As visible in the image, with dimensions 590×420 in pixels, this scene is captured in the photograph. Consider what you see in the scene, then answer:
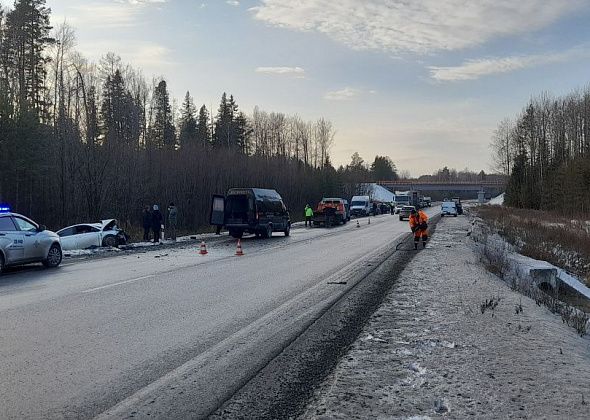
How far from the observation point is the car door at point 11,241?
1528cm

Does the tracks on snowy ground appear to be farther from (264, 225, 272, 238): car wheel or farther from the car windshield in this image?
(264, 225, 272, 238): car wheel

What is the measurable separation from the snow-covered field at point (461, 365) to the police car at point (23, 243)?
1105 centimetres

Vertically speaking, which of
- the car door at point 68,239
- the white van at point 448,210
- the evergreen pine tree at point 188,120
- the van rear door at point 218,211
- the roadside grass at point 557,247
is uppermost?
the evergreen pine tree at point 188,120

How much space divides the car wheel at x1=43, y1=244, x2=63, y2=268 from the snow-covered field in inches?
449

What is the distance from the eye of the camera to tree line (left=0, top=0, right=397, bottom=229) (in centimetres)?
3419

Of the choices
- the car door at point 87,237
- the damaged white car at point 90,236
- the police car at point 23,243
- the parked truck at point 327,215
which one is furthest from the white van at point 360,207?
the police car at point 23,243

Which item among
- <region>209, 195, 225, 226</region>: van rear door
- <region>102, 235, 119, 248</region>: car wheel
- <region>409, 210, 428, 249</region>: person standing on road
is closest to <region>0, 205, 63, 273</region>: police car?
<region>102, 235, 119, 248</region>: car wheel

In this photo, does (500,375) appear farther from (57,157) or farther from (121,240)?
(57,157)

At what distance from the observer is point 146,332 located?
7789mm

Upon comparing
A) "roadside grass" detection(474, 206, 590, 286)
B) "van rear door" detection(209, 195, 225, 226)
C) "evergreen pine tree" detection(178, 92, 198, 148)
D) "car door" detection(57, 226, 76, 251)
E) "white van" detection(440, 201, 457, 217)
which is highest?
"evergreen pine tree" detection(178, 92, 198, 148)

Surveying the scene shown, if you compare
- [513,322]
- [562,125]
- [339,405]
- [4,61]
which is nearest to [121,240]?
[513,322]

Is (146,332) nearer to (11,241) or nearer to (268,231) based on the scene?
(11,241)

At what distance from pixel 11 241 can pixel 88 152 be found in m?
20.5

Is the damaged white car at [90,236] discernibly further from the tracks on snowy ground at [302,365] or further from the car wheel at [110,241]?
the tracks on snowy ground at [302,365]
